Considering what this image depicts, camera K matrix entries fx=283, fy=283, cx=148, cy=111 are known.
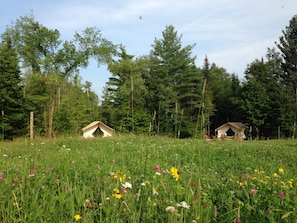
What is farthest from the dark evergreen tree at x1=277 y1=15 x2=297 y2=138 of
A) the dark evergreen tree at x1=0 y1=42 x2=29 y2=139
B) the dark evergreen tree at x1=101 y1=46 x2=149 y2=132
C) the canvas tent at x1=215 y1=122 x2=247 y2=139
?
the dark evergreen tree at x1=0 y1=42 x2=29 y2=139

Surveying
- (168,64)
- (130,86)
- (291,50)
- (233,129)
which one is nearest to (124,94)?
(130,86)

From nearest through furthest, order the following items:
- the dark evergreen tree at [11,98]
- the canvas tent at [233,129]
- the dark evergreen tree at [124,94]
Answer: the dark evergreen tree at [11,98] < the dark evergreen tree at [124,94] < the canvas tent at [233,129]

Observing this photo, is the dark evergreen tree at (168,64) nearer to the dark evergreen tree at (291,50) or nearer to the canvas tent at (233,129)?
the canvas tent at (233,129)

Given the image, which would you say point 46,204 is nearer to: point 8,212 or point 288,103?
point 8,212

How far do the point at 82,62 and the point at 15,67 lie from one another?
21.6 ft

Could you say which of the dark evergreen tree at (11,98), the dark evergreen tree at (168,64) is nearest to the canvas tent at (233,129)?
the dark evergreen tree at (168,64)

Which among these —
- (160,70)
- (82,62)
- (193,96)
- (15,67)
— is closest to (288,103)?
(193,96)

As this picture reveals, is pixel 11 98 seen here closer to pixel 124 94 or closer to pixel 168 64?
pixel 124 94

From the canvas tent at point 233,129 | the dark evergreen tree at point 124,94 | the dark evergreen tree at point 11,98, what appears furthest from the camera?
the canvas tent at point 233,129

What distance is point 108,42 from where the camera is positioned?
29891 millimetres

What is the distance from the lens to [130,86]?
34281mm

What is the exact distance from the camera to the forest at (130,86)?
26.3 m

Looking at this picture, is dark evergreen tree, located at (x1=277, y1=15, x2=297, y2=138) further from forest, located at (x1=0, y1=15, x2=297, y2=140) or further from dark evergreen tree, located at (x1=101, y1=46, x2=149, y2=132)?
dark evergreen tree, located at (x1=101, y1=46, x2=149, y2=132)

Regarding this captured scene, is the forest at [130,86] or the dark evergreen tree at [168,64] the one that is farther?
the dark evergreen tree at [168,64]
